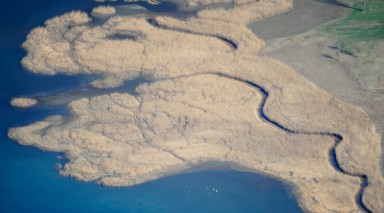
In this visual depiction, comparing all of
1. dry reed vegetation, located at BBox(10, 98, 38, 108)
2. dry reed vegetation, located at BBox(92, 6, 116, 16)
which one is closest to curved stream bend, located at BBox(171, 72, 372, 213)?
dry reed vegetation, located at BBox(92, 6, 116, 16)

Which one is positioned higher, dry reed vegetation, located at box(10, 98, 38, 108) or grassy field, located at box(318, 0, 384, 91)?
grassy field, located at box(318, 0, 384, 91)

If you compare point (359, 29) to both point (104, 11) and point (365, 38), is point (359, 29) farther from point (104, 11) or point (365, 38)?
point (104, 11)

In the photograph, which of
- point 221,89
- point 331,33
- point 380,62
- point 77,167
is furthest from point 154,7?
point 380,62

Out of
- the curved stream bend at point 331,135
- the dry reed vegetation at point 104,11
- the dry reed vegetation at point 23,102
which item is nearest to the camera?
the curved stream bend at point 331,135

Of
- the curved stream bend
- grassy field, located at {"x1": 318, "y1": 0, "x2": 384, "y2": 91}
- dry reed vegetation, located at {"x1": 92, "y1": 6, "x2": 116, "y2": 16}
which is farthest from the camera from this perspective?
dry reed vegetation, located at {"x1": 92, "y1": 6, "x2": 116, "y2": 16}

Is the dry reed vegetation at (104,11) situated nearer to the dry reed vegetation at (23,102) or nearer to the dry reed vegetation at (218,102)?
the dry reed vegetation at (218,102)

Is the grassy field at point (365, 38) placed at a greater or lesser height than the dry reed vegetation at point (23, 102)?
greater

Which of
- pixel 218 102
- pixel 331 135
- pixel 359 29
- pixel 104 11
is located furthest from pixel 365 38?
pixel 104 11

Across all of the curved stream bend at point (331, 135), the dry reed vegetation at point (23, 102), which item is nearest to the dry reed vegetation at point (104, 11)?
the curved stream bend at point (331, 135)

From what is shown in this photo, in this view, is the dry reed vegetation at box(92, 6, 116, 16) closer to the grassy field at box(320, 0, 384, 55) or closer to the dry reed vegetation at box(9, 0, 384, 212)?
the dry reed vegetation at box(9, 0, 384, 212)
